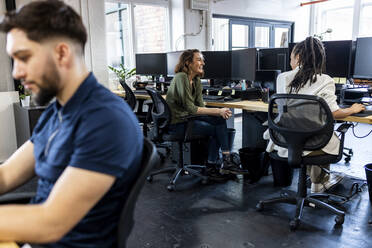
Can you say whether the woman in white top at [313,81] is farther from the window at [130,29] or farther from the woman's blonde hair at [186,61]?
the window at [130,29]

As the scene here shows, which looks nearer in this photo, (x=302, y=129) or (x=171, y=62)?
(x=302, y=129)

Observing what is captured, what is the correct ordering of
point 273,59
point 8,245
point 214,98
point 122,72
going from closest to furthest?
point 8,245
point 214,98
point 273,59
point 122,72

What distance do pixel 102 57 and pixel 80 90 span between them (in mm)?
3864

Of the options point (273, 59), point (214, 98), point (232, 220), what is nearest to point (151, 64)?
point (214, 98)

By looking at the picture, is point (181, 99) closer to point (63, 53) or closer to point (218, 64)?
point (218, 64)

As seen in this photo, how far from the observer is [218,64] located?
405cm

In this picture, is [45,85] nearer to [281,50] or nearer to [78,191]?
[78,191]

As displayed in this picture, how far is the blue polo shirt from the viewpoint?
2.66ft

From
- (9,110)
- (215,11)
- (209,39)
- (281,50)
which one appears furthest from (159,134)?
(215,11)

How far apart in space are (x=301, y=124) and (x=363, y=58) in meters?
1.25

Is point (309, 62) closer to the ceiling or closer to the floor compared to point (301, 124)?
closer to the ceiling

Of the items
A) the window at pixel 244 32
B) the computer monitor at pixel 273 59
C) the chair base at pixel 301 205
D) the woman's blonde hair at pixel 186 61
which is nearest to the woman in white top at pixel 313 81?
the chair base at pixel 301 205

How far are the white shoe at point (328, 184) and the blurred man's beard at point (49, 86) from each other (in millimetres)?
2457

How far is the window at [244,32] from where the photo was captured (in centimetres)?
A: 655
